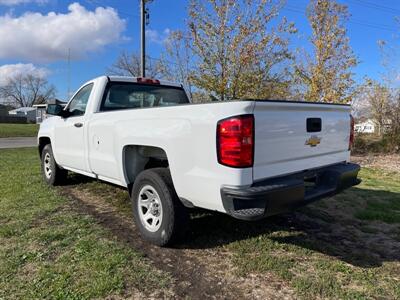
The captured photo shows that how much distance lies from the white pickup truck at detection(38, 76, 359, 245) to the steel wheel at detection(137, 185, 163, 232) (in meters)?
0.01

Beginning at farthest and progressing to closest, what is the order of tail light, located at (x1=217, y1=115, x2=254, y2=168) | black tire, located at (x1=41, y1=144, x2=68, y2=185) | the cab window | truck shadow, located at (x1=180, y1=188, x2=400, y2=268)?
black tire, located at (x1=41, y1=144, x2=68, y2=185)
the cab window
truck shadow, located at (x1=180, y1=188, x2=400, y2=268)
tail light, located at (x1=217, y1=115, x2=254, y2=168)

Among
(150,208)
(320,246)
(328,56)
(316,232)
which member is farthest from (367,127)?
(150,208)

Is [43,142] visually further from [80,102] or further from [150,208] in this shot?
[150,208]

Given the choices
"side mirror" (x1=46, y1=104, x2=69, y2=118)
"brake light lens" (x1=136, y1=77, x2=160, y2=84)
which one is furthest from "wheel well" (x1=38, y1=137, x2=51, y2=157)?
"brake light lens" (x1=136, y1=77, x2=160, y2=84)

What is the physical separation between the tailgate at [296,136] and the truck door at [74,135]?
2.97 m

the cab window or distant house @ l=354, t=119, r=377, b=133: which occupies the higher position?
the cab window

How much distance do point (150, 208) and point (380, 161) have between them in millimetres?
9939

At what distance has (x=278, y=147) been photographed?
331 centimetres

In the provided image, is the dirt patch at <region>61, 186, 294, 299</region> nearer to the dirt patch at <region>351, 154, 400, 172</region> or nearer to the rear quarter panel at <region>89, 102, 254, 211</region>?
the rear quarter panel at <region>89, 102, 254, 211</region>

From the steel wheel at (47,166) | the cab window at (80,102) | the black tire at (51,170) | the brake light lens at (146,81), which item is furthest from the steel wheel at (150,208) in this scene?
the steel wheel at (47,166)

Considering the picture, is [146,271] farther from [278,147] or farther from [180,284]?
[278,147]

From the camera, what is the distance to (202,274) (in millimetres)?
3338

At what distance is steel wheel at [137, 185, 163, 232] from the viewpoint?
393 centimetres

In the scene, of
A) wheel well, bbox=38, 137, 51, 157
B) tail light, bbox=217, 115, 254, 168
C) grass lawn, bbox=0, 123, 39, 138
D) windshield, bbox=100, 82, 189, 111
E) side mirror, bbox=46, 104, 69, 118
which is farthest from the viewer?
grass lawn, bbox=0, 123, 39, 138
